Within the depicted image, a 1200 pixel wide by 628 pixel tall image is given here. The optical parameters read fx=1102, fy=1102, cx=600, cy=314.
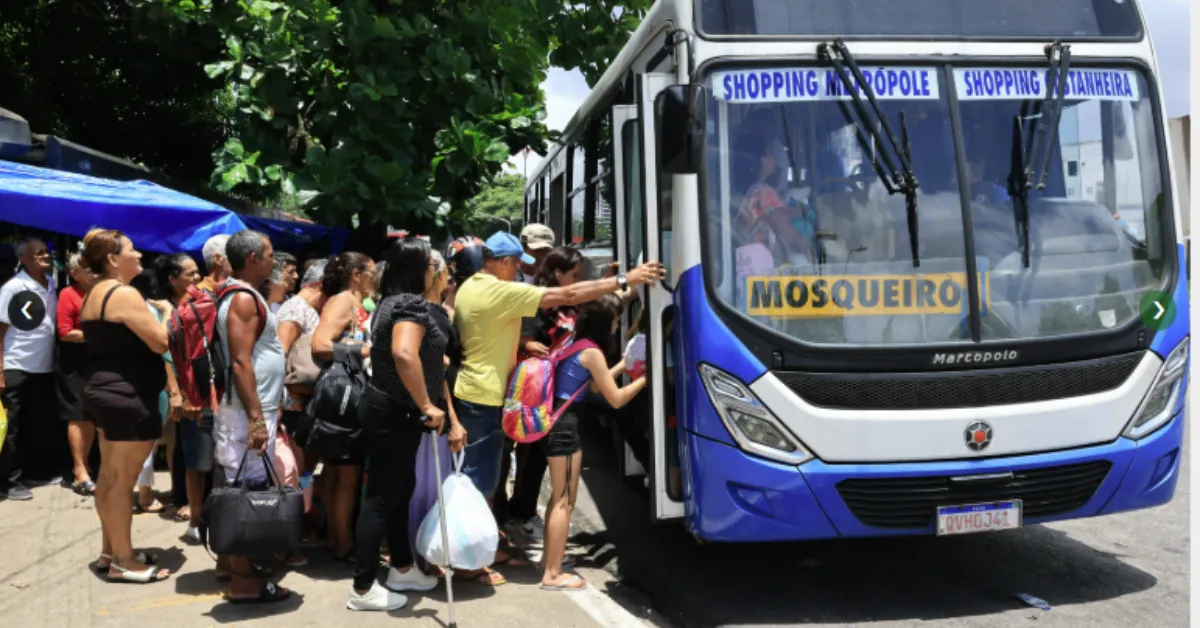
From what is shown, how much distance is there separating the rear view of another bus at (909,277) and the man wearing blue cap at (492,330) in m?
0.55

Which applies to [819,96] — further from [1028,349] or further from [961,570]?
[961,570]

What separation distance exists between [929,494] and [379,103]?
623 centimetres

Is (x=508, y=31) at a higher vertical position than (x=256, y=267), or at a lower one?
higher

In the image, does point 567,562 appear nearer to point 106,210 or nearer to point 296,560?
point 296,560

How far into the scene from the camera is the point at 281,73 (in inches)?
390

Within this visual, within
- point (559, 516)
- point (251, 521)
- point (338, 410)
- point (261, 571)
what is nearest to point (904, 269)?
point (559, 516)

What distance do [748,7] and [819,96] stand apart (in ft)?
1.87

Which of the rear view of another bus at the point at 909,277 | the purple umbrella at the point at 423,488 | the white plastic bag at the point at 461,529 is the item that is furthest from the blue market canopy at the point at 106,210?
the rear view of another bus at the point at 909,277

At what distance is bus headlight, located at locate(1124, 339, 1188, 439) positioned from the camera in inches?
212

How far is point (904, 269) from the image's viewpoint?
17.2ft

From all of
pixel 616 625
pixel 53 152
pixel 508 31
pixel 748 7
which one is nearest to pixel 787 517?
pixel 616 625

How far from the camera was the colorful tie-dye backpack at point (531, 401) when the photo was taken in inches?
227

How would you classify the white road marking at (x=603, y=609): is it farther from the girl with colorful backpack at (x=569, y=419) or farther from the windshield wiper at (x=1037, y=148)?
the windshield wiper at (x=1037, y=148)

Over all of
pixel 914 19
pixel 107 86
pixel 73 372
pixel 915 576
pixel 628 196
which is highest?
pixel 107 86
